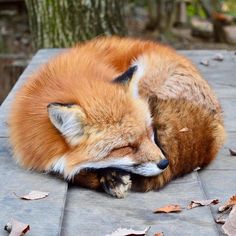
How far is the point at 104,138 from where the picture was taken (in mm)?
3217

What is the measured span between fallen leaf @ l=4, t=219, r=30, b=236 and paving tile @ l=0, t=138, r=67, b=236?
3 cm

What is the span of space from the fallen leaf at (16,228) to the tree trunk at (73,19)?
14.0 feet

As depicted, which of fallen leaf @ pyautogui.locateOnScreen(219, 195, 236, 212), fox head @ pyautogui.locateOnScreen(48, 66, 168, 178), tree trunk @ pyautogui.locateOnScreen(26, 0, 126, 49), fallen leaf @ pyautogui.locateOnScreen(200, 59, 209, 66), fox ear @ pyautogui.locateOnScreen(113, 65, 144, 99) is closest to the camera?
fallen leaf @ pyautogui.locateOnScreen(219, 195, 236, 212)

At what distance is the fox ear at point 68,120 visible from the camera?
10.3 ft

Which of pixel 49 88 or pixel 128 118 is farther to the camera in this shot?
pixel 49 88

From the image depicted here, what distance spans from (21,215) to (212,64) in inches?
146

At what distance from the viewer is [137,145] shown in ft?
10.7

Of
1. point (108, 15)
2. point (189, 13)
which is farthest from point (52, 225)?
point (189, 13)

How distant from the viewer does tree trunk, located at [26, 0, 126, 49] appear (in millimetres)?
6797

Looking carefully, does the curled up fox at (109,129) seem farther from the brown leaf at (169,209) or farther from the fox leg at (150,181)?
the brown leaf at (169,209)

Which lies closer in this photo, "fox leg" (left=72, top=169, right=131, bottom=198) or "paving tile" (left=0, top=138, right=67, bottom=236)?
"paving tile" (left=0, top=138, right=67, bottom=236)

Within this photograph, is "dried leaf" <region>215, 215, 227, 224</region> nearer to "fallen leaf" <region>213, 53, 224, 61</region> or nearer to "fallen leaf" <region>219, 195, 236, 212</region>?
"fallen leaf" <region>219, 195, 236, 212</region>

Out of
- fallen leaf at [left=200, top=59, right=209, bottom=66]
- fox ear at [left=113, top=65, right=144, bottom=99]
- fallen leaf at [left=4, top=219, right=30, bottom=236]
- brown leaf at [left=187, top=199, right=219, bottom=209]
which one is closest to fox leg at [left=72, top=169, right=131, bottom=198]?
brown leaf at [left=187, top=199, right=219, bottom=209]

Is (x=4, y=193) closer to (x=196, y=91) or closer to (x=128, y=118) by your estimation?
(x=128, y=118)
